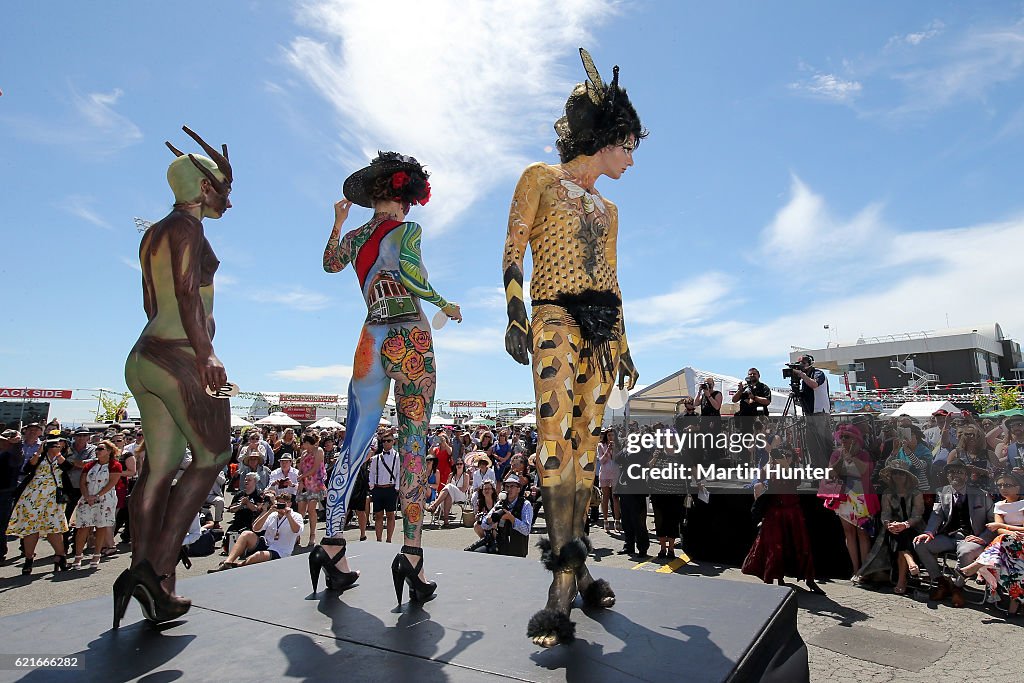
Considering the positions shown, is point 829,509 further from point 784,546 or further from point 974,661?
point 974,661

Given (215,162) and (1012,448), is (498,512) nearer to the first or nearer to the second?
(215,162)

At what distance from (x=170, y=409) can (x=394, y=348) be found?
3.41 ft

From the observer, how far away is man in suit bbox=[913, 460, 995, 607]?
20.9 ft

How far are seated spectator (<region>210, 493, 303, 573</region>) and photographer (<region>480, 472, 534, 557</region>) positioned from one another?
2.77 metres

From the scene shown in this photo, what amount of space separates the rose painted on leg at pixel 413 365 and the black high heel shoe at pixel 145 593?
1374mm

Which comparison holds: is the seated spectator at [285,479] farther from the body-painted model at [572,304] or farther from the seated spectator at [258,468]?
the body-painted model at [572,304]

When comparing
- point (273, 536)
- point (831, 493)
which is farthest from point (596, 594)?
point (273, 536)

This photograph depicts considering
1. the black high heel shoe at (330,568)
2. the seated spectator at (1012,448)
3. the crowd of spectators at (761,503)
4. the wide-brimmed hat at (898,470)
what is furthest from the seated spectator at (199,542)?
the seated spectator at (1012,448)

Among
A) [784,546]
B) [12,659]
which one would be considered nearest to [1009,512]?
[784,546]

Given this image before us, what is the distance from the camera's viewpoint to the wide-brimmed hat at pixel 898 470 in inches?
274

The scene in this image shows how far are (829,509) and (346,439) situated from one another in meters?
6.45

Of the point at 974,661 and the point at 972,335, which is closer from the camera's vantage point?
the point at 974,661

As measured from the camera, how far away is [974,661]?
4523 millimetres

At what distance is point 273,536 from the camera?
27.4ft
